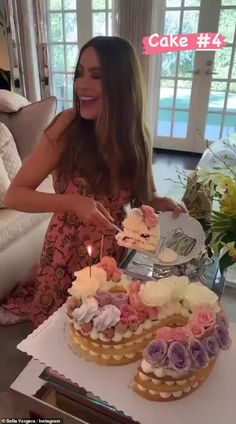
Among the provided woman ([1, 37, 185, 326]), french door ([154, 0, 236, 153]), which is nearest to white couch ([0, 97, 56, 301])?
woman ([1, 37, 185, 326])

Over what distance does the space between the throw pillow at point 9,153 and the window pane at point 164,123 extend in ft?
8.66

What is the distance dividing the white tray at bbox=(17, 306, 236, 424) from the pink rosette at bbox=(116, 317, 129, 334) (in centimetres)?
10

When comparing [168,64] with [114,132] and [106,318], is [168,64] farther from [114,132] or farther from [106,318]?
[106,318]

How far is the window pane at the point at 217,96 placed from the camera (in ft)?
12.7

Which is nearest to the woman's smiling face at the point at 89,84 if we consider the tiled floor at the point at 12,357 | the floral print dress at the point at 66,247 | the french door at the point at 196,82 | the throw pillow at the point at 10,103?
the floral print dress at the point at 66,247

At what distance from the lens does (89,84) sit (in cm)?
109

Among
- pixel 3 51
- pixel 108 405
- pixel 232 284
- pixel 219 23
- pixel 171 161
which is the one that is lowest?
pixel 171 161

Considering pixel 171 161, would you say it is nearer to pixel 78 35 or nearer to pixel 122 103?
pixel 78 35

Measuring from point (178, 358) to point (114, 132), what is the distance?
0.73 m

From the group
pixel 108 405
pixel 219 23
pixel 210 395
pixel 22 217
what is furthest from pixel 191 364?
pixel 219 23

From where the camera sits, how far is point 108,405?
809 mm

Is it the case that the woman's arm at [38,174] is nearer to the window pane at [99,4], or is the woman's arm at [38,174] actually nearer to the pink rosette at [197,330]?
the pink rosette at [197,330]

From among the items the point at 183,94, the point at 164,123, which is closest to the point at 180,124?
the point at 164,123

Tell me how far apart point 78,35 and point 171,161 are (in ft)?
5.90
